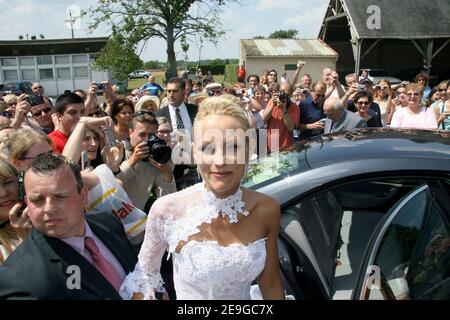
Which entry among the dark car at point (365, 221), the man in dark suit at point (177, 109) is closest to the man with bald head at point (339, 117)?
the man in dark suit at point (177, 109)

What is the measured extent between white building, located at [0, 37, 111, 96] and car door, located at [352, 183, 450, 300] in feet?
105

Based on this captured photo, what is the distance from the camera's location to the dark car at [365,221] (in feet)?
5.72

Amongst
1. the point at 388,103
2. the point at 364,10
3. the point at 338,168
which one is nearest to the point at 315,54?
the point at 364,10

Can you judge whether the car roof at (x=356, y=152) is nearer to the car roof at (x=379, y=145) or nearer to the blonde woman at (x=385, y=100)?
the car roof at (x=379, y=145)

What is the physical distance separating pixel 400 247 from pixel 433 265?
0.51ft

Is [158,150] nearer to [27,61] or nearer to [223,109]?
[223,109]

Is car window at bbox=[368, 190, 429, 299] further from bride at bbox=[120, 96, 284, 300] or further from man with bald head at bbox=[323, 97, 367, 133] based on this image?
man with bald head at bbox=[323, 97, 367, 133]

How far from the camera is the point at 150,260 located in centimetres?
160

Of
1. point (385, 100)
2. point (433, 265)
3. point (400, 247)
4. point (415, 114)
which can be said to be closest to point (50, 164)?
point (400, 247)

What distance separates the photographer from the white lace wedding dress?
1527mm

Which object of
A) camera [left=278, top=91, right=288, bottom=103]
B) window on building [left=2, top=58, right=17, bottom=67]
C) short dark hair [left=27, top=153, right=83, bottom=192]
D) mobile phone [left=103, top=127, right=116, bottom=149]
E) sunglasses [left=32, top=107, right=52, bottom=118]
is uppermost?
window on building [left=2, top=58, right=17, bottom=67]

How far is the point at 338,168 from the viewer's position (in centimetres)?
197

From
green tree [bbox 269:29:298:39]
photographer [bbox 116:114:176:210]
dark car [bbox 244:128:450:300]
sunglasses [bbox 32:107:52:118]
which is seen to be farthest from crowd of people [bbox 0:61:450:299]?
green tree [bbox 269:29:298:39]
